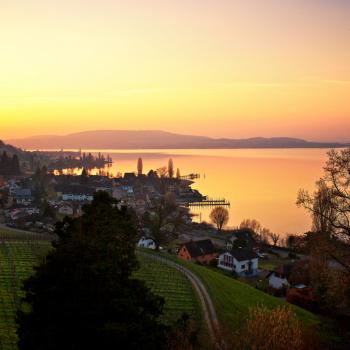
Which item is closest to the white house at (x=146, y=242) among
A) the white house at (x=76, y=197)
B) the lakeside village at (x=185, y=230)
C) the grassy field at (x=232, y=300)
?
Answer: the lakeside village at (x=185, y=230)

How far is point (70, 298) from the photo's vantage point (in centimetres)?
958

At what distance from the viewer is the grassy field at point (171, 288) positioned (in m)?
17.4

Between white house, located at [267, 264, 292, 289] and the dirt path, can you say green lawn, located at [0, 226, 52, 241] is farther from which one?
white house, located at [267, 264, 292, 289]

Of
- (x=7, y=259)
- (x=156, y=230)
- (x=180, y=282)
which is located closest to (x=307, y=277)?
(x=156, y=230)

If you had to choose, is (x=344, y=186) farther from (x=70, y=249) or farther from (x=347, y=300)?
(x=70, y=249)

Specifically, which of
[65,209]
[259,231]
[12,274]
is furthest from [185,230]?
[12,274]

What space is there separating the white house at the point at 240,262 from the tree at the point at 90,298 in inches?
1224

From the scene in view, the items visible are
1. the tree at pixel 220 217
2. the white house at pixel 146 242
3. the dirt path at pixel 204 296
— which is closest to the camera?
the dirt path at pixel 204 296

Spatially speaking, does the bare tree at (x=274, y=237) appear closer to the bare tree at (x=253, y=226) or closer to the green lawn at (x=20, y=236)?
the bare tree at (x=253, y=226)

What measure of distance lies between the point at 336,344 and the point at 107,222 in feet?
29.2

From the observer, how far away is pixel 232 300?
21.0 metres

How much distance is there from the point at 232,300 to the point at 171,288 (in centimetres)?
330

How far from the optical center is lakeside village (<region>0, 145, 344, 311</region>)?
1394 inches

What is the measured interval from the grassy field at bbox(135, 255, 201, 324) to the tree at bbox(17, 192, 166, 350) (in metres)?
6.71
